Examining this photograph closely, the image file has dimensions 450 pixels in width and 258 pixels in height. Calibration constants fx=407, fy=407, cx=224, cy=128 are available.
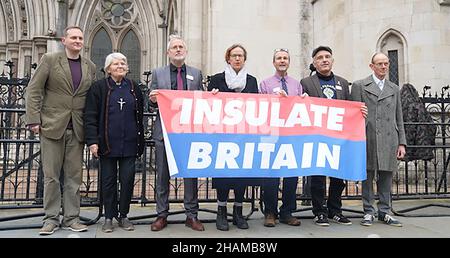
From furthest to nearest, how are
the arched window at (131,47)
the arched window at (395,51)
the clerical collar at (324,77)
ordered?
the arched window at (131,47) < the arched window at (395,51) < the clerical collar at (324,77)

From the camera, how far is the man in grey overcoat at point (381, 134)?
536 cm

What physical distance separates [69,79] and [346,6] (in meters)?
9.17

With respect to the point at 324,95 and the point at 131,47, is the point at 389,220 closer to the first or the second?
the point at 324,95

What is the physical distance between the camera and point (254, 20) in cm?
1270

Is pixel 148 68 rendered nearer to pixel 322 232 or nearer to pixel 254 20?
pixel 254 20

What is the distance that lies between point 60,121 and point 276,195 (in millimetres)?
2780

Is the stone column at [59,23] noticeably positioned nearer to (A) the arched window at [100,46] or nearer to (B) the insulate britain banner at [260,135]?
(A) the arched window at [100,46]

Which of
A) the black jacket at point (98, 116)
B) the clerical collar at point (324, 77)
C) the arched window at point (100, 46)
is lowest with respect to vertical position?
the black jacket at point (98, 116)

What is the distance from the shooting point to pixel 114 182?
4.88 m

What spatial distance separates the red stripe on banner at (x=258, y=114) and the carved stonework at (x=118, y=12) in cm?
1584

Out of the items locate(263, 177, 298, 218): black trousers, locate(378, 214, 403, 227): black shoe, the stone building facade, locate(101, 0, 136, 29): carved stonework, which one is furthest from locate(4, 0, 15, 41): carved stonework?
locate(378, 214, 403, 227): black shoe

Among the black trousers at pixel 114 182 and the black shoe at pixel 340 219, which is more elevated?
the black trousers at pixel 114 182

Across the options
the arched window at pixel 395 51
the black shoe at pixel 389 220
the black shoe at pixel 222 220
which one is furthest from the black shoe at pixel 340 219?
the arched window at pixel 395 51

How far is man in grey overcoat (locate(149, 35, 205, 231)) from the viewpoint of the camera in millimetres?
4965
